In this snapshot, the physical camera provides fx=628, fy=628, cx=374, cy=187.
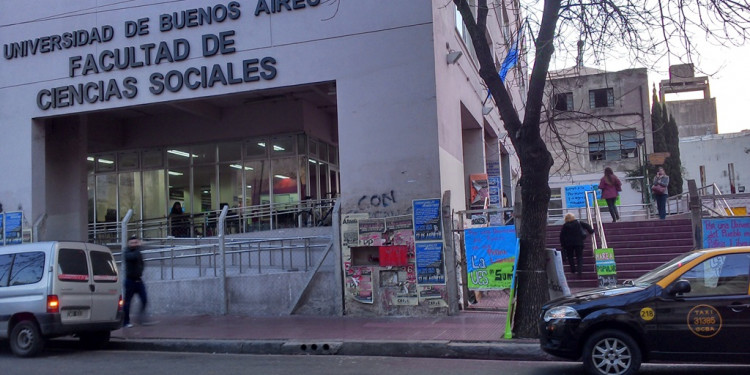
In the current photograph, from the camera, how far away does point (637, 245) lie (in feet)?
53.1

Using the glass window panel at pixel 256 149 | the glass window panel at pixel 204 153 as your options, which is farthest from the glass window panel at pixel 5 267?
the glass window panel at pixel 204 153

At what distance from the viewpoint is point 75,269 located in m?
10.2

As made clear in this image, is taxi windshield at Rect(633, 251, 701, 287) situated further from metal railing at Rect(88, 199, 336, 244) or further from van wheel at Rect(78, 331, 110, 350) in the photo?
metal railing at Rect(88, 199, 336, 244)

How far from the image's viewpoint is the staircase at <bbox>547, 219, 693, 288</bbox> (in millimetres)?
14781

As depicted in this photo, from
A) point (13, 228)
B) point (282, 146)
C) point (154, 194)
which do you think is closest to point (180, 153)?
point (154, 194)

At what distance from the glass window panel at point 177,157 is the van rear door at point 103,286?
10757 mm

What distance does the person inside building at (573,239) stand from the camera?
47.3 feet

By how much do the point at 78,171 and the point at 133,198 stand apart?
423 cm

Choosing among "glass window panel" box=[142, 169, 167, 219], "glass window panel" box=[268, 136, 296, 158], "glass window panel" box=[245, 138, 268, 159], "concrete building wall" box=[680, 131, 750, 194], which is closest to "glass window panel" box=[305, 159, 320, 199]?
"glass window panel" box=[268, 136, 296, 158]

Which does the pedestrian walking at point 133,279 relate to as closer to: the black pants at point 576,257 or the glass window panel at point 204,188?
the glass window panel at point 204,188

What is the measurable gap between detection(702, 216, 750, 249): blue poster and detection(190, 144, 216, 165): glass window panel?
14947mm

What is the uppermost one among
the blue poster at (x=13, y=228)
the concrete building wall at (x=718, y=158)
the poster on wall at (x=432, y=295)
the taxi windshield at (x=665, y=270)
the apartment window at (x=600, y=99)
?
the apartment window at (x=600, y=99)

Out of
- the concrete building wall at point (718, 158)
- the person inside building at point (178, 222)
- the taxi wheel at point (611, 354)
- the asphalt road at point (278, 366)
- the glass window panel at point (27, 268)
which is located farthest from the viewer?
the concrete building wall at point (718, 158)

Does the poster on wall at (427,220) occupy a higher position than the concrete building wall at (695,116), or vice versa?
the concrete building wall at (695,116)
